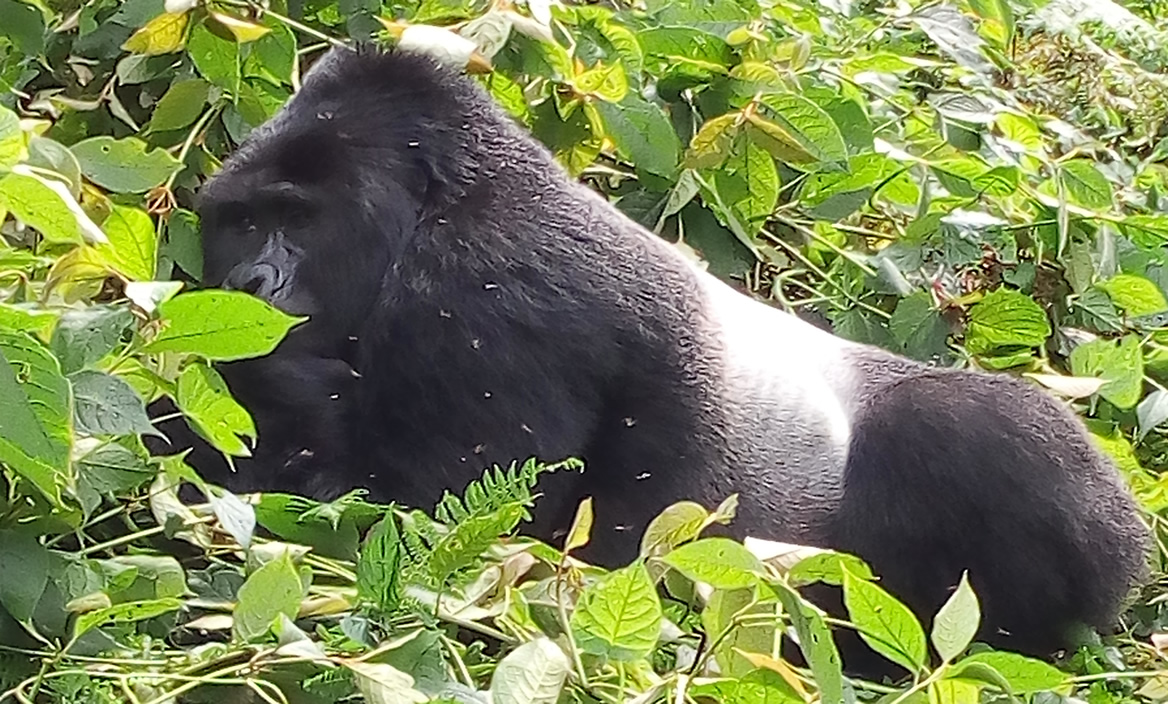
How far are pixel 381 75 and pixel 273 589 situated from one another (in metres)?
1.07

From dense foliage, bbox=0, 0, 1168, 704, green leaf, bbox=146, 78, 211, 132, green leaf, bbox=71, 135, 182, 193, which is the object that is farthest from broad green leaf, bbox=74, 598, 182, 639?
green leaf, bbox=146, 78, 211, 132

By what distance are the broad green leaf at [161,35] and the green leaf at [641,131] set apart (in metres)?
0.53

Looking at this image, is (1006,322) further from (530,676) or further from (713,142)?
(530,676)

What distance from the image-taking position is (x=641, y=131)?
2025 millimetres

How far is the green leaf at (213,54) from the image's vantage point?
1.85 m

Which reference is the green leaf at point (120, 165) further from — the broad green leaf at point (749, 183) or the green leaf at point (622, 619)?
the broad green leaf at point (749, 183)

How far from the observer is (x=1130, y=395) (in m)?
A: 2.12

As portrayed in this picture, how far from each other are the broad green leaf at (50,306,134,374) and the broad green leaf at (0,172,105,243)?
0.05 metres

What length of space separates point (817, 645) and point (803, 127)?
1.27 metres

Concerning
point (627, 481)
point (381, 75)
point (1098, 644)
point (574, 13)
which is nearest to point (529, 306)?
point (627, 481)

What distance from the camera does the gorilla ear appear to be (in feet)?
6.10

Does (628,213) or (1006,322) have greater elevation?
(628,213)

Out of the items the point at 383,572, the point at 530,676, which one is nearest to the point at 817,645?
the point at 530,676

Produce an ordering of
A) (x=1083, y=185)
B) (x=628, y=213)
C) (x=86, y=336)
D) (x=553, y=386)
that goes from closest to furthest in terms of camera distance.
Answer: (x=86, y=336) → (x=553, y=386) → (x=628, y=213) → (x=1083, y=185)
